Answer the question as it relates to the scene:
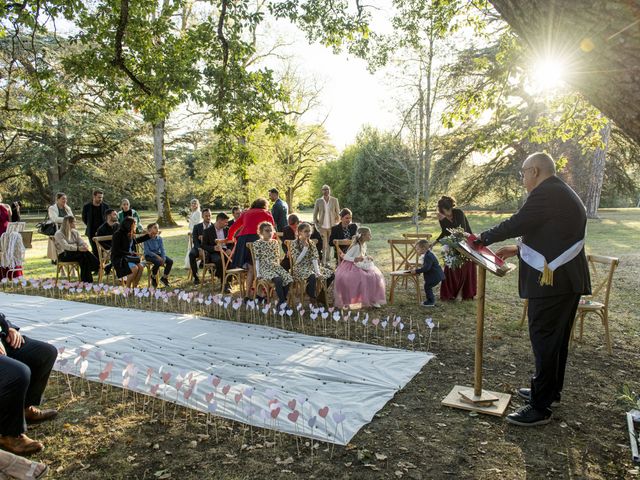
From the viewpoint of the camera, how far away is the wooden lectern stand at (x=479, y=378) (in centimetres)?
367

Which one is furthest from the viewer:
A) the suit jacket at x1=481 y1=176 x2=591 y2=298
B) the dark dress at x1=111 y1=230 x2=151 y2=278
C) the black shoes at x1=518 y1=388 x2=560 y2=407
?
the dark dress at x1=111 y1=230 x2=151 y2=278

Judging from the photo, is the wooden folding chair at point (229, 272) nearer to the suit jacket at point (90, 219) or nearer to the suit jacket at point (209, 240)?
the suit jacket at point (209, 240)

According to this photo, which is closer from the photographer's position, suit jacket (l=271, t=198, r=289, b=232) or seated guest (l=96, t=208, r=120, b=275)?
seated guest (l=96, t=208, r=120, b=275)

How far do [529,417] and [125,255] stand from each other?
7372mm

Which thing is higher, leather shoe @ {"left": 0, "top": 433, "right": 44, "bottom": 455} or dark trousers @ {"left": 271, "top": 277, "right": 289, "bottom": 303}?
dark trousers @ {"left": 271, "top": 277, "right": 289, "bottom": 303}

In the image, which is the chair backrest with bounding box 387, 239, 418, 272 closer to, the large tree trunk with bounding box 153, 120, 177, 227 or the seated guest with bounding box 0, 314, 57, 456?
the seated guest with bounding box 0, 314, 57, 456

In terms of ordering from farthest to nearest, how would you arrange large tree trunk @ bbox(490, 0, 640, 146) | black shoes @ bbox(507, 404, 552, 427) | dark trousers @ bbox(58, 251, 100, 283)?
dark trousers @ bbox(58, 251, 100, 283) → black shoes @ bbox(507, 404, 552, 427) → large tree trunk @ bbox(490, 0, 640, 146)

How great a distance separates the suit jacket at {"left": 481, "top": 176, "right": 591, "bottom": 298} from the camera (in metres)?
3.58

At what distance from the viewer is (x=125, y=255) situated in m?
8.69

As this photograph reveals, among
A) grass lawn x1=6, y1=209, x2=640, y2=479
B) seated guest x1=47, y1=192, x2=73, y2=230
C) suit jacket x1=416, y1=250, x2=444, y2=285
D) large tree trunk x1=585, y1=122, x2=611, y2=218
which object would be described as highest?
large tree trunk x1=585, y1=122, x2=611, y2=218

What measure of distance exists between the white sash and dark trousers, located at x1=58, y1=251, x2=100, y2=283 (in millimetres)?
8680

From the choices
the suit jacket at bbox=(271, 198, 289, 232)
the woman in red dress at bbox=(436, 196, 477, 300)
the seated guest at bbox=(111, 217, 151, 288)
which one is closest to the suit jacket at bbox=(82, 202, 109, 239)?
the seated guest at bbox=(111, 217, 151, 288)

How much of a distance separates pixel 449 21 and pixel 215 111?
4.45 meters

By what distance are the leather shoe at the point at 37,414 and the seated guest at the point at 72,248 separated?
20.3 feet
